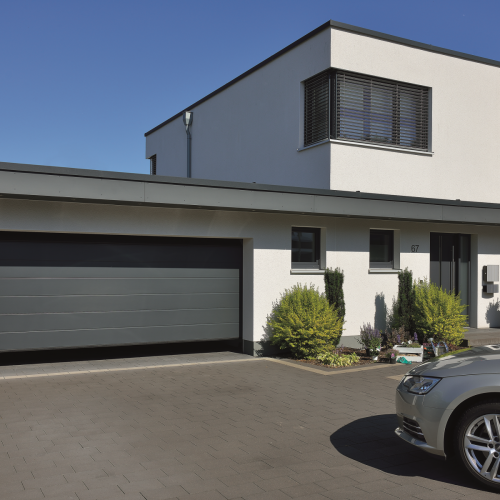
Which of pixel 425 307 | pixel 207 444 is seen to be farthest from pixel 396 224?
pixel 207 444

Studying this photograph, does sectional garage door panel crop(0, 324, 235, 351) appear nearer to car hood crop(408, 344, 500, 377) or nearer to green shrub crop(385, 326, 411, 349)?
green shrub crop(385, 326, 411, 349)

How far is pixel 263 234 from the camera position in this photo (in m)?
11.0

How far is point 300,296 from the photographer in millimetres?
10609

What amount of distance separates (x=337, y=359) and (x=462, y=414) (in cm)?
561

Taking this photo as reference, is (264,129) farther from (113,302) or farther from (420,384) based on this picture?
(420,384)

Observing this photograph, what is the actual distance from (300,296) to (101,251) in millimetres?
3941

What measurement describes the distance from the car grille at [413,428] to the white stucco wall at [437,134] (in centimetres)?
858

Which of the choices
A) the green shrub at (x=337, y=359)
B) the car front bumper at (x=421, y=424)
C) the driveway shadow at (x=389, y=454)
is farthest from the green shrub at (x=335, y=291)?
the car front bumper at (x=421, y=424)

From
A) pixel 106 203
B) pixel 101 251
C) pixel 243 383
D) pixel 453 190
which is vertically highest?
pixel 453 190

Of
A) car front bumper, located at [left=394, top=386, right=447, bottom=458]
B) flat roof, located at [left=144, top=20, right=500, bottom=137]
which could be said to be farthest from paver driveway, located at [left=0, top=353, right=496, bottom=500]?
flat roof, located at [left=144, top=20, right=500, bottom=137]

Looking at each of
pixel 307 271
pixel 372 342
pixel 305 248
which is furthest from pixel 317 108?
pixel 372 342

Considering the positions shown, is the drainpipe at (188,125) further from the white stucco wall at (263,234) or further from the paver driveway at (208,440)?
the paver driveway at (208,440)

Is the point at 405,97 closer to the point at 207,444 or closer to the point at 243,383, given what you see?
the point at 243,383

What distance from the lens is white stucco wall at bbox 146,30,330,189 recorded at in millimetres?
13633
